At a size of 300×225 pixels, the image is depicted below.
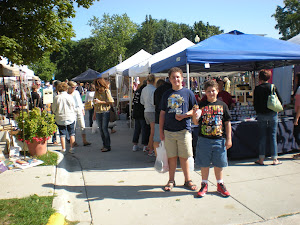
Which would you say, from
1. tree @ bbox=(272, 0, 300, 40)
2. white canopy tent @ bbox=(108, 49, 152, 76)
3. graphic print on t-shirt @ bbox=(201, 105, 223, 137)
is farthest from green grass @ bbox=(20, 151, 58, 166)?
tree @ bbox=(272, 0, 300, 40)

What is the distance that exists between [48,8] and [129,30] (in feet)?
147

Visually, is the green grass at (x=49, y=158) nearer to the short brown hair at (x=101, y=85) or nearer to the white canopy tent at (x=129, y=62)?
the short brown hair at (x=101, y=85)

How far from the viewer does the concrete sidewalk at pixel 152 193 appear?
3.48 metres

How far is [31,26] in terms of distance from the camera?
4.53 meters

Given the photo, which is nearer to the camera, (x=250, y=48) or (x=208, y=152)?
(x=208, y=152)

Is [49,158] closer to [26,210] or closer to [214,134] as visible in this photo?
[26,210]

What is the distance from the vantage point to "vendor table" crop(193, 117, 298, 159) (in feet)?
19.2

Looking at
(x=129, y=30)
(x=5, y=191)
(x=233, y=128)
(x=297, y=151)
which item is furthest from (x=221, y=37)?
(x=129, y=30)

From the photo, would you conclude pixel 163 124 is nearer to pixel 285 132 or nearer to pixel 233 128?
pixel 233 128

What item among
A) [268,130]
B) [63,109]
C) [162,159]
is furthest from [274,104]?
[63,109]

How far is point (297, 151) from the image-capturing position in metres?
6.47

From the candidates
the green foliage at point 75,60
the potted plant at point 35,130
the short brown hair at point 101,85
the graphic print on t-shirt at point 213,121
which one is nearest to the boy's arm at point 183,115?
the graphic print on t-shirt at point 213,121

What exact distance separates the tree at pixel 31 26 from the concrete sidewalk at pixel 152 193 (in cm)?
215

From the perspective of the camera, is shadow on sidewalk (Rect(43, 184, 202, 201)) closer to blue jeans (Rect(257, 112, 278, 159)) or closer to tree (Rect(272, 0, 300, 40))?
blue jeans (Rect(257, 112, 278, 159))
